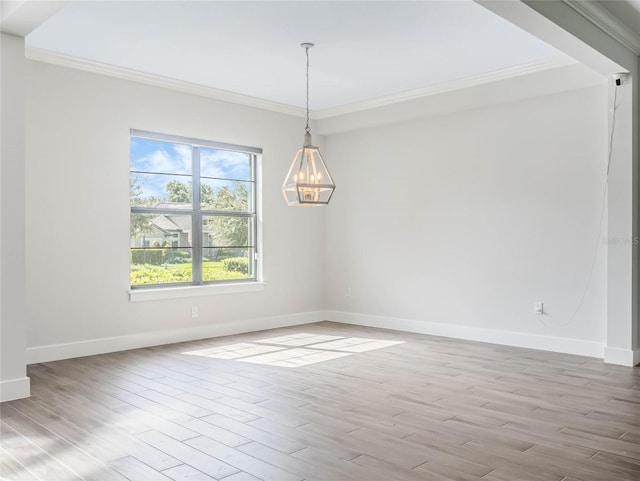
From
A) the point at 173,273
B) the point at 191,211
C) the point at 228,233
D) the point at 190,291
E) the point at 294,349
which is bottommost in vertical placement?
the point at 294,349

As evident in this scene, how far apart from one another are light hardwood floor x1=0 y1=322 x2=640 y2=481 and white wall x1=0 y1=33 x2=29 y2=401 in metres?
0.26

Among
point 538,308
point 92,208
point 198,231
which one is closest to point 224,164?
point 198,231

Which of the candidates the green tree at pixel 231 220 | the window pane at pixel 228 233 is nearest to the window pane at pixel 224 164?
the green tree at pixel 231 220

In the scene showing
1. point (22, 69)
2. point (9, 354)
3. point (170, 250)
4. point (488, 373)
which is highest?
point (22, 69)

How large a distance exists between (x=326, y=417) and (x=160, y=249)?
316 centimetres

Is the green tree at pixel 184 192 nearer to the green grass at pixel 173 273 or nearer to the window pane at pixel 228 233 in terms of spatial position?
the window pane at pixel 228 233

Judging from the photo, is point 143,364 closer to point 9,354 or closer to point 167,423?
point 9,354

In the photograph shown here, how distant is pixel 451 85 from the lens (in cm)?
588

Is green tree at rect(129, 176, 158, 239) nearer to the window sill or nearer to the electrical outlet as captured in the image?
the window sill

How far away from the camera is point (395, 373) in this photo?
14.8 feet

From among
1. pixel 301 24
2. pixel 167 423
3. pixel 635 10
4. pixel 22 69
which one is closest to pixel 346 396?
pixel 167 423

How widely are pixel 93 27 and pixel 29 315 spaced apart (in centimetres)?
253

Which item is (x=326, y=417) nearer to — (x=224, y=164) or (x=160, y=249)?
(x=160, y=249)

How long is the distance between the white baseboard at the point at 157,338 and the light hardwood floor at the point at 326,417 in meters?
0.17
